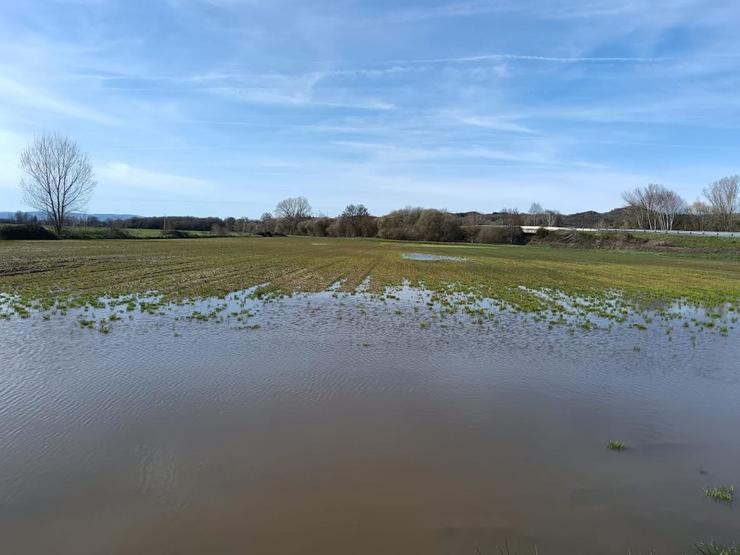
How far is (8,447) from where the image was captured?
→ 5652mm

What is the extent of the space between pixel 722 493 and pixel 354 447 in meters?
4.13

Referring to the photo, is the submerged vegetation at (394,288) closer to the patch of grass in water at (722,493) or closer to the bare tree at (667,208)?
the patch of grass in water at (722,493)

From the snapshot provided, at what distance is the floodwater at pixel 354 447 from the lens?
4.35m

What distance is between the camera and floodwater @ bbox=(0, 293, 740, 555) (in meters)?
4.35

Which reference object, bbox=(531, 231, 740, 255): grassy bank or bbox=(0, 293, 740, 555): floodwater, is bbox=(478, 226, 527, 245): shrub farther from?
bbox=(0, 293, 740, 555): floodwater

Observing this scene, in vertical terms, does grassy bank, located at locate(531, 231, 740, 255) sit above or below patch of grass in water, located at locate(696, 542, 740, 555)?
→ above

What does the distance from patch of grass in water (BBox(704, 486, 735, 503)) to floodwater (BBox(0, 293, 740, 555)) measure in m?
0.13

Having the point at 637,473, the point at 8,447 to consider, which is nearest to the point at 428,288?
the point at 637,473

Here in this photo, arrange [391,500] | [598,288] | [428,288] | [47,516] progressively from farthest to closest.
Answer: [598,288], [428,288], [391,500], [47,516]

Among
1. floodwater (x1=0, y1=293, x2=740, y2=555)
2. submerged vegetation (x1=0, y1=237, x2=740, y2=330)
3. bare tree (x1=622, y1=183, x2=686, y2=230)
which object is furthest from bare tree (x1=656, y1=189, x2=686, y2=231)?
floodwater (x1=0, y1=293, x2=740, y2=555)

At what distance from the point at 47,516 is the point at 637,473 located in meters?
6.29

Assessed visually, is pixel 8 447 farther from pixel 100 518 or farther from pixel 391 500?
pixel 391 500

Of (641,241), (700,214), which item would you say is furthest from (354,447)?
(700,214)

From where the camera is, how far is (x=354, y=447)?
6035 millimetres
